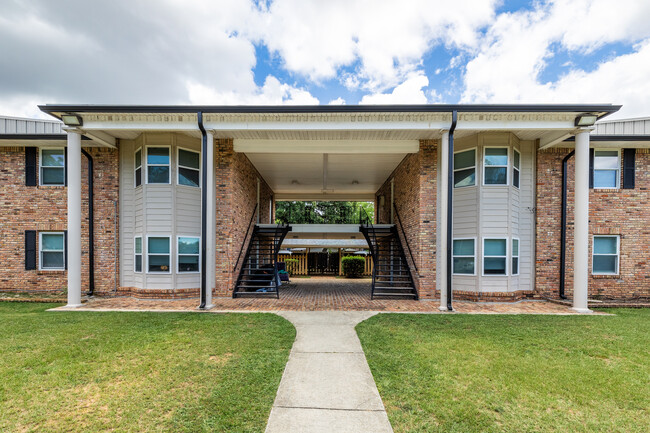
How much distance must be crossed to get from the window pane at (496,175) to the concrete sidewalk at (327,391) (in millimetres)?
6400

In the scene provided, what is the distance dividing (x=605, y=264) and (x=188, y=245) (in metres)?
13.3

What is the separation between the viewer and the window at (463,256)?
8.67 m

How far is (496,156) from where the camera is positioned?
28.3 ft

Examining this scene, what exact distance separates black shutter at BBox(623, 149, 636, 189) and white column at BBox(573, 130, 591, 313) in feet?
11.4

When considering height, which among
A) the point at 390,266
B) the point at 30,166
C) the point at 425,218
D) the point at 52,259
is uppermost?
the point at 30,166

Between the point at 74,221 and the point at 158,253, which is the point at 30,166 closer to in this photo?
the point at 74,221

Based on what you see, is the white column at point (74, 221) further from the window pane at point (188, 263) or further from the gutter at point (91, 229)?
the window pane at point (188, 263)

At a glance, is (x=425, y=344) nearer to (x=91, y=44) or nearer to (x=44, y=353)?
(x=44, y=353)

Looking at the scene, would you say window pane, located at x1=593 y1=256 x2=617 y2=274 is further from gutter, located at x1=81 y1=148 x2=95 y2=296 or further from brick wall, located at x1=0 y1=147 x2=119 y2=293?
brick wall, located at x1=0 y1=147 x2=119 y2=293

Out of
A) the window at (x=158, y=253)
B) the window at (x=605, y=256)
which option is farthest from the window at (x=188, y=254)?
the window at (x=605, y=256)

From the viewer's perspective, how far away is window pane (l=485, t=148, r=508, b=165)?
8602mm

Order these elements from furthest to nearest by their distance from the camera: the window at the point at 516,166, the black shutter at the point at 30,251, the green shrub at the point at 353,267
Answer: the green shrub at the point at 353,267, the black shutter at the point at 30,251, the window at the point at 516,166

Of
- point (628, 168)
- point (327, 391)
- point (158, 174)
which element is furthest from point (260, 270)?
point (628, 168)

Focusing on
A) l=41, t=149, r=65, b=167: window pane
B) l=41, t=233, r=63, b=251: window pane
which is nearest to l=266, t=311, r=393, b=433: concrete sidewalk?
l=41, t=233, r=63, b=251: window pane
